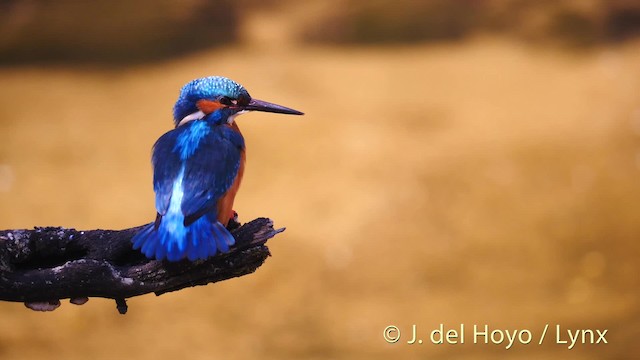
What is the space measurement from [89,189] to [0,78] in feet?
2.95

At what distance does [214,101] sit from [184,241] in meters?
0.42

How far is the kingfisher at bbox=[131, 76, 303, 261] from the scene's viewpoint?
166 cm

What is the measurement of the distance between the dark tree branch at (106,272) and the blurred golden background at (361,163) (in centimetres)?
242

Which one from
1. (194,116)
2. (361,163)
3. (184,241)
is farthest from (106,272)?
(361,163)

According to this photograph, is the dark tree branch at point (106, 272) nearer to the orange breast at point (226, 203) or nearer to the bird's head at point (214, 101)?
the orange breast at point (226, 203)

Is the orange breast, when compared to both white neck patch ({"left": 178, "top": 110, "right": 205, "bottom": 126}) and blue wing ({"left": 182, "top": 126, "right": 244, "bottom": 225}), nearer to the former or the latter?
blue wing ({"left": 182, "top": 126, "right": 244, "bottom": 225})

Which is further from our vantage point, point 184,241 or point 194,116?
point 194,116

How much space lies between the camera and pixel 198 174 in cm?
179

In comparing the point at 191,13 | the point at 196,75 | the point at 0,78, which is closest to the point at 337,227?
the point at 196,75

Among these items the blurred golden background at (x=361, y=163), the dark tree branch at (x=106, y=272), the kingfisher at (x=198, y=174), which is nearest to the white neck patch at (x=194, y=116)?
the kingfisher at (x=198, y=174)

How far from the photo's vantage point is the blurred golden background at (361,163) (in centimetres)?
421

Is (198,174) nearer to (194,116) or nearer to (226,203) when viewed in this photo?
(226,203)

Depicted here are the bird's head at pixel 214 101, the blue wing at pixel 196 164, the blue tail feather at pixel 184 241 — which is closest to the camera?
the blue tail feather at pixel 184 241

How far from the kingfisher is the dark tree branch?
0.05 m
